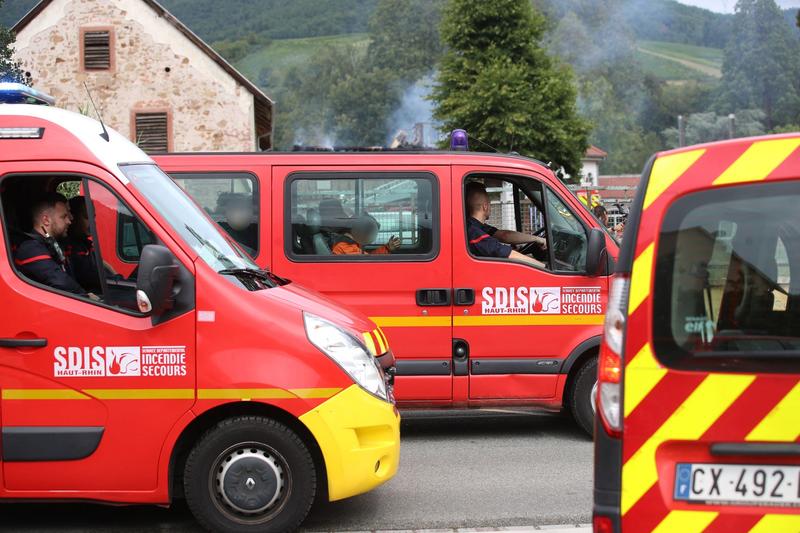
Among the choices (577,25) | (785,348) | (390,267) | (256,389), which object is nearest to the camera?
(785,348)

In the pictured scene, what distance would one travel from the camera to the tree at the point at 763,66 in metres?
115

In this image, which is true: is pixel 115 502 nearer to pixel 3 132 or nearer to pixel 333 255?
pixel 3 132

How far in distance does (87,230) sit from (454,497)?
2651mm

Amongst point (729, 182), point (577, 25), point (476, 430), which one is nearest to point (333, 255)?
point (476, 430)

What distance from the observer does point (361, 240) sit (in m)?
8.09

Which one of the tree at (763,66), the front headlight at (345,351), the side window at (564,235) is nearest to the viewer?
the front headlight at (345,351)

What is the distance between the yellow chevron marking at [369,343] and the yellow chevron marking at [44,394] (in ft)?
4.75

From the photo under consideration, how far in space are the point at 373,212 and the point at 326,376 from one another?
2879 millimetres

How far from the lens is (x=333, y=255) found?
8062 millimetres

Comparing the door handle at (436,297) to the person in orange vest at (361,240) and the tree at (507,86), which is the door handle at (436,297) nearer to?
the person in orange vest at (361,240)

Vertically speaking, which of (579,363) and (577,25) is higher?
(577,25)

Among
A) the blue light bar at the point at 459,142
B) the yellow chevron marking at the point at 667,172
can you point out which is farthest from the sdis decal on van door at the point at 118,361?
the blue light bar at the point at 459,142

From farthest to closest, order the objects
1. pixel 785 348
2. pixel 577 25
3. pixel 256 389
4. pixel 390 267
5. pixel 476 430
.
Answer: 1. pixel 577 25
2. pixel 476 430
3. pixel 390 267
4. pixel 256 389
5. pixel 785 348

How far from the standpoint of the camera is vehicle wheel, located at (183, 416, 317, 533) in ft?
17.6
